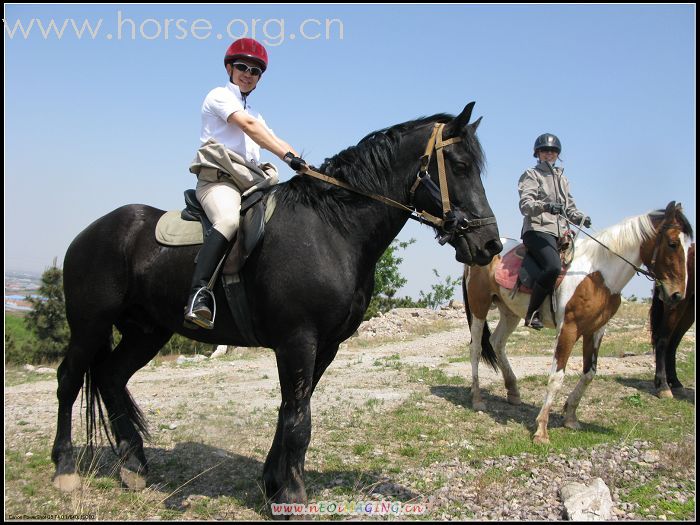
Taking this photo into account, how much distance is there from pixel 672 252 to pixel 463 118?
13.6 ft

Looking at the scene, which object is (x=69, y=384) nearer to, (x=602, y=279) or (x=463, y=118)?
(x=463, y=118)

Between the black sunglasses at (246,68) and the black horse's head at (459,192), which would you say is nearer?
the black horse's head at (459,192)

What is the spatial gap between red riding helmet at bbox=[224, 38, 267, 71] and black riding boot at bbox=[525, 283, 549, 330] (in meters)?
4.50

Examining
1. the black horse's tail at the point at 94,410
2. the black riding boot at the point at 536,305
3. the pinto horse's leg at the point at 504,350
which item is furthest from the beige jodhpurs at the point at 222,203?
the pinto horse's leg at the point at 504,350

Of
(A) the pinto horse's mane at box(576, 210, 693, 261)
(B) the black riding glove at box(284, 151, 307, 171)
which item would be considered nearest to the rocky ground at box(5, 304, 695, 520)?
(A) the pinto horse's mane at box(576, 210, 693, 261)

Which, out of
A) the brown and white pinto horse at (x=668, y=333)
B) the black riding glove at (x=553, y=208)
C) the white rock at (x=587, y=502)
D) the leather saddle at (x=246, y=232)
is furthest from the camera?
the brown and white pinto horse at (x=668, y=333)

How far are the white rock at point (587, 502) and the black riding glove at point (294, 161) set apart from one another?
10.3 feet

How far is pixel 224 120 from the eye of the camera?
4.32 m

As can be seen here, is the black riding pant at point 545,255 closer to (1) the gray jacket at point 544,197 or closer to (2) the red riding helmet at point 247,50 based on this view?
(1) the gray jacket at point 544,197

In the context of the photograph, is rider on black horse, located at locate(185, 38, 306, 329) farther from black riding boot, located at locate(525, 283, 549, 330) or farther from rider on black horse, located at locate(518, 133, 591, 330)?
black riding boot, located at locate(525, 283, 549, 330)

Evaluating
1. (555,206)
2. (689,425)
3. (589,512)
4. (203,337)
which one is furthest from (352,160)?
Answer: (689,425)

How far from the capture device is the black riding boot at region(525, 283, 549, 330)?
23.4 ft

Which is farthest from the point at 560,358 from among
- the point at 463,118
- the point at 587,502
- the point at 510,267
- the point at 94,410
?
the point at 94,410

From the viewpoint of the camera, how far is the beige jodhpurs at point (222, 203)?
4.03 m
